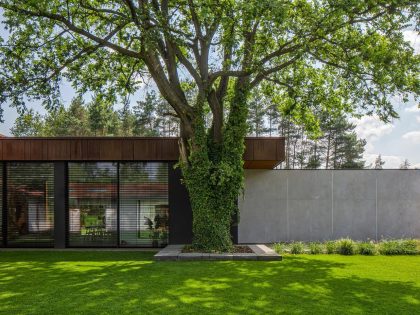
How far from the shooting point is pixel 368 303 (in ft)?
20.0

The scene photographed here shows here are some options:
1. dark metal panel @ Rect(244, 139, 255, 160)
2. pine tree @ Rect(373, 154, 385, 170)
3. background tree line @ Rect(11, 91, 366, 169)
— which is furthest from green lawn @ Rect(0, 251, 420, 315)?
pine tree @ Rect(373, 154, 385, 170)

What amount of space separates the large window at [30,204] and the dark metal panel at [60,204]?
142mm

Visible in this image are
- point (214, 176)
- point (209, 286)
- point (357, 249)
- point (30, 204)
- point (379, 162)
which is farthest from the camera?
point (379, 162)

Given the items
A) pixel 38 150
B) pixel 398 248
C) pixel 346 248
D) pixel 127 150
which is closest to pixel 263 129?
pixel 127 150

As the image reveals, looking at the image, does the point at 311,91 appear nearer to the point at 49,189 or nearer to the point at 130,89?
the point at 130,89

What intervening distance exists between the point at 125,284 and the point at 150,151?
6035 millimetres

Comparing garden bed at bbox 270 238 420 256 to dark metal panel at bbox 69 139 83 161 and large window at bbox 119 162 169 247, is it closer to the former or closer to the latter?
large window at bbox 119 162 169 247

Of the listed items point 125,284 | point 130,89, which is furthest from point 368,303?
point 130,89

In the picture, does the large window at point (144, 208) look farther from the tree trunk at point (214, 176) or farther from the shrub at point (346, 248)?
the shrub at point (346, 248)

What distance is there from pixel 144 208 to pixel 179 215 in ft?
3.47

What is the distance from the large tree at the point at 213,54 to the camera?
32.0 feet

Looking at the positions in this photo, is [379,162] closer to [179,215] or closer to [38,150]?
[179,215]

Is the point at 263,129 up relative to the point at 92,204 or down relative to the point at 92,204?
up

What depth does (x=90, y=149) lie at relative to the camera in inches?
508
